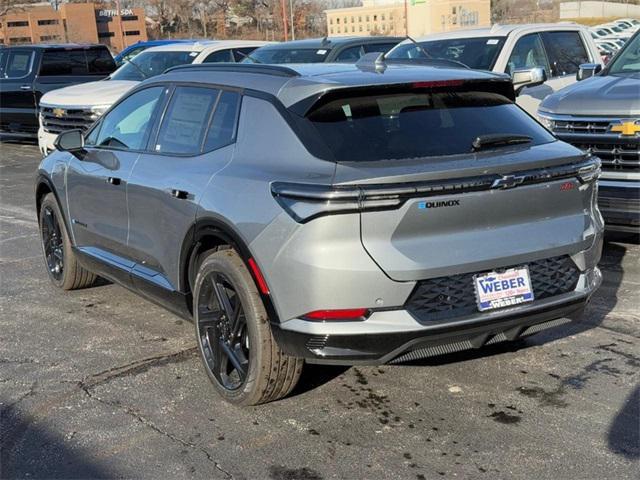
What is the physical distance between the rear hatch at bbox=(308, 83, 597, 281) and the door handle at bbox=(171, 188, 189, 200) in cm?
89

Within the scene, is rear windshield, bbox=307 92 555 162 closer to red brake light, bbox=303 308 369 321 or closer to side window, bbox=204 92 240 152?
side window, bbox=204 92 240 152

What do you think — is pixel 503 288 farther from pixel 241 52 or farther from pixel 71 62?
pixel 71 62

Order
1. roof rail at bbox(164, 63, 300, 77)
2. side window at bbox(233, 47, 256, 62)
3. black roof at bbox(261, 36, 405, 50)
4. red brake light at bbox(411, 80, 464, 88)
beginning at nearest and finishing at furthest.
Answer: red brake light at bbox(411, 80, 464, 88), roof rail at bbox(164, 63, 300, 77), black roof at bbox(261, 36, 405, 50), side window at bbox(233, 47, 256, 62)

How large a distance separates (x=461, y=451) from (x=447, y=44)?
7568 mm

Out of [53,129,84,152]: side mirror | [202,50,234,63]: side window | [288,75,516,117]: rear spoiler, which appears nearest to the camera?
[288,75,516,117]: rear spoiler

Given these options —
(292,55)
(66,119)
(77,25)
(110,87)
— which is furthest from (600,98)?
(77,25)

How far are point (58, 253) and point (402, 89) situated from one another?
3625 millimetres

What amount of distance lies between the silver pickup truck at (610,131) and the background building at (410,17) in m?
61.5

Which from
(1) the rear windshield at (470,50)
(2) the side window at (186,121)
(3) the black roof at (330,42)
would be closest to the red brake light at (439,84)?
(2) the side window at (186,121)

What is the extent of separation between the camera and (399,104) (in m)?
4.20

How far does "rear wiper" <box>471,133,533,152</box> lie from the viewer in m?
4.11

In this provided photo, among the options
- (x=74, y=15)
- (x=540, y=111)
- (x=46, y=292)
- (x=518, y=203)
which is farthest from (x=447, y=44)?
(x=74, y=15)

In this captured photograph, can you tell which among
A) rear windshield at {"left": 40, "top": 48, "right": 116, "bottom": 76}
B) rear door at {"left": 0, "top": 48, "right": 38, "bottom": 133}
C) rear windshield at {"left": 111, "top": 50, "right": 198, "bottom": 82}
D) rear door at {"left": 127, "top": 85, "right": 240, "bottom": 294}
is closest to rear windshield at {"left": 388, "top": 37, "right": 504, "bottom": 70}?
rear windshield at {"left": 111, "top": 50, "right": 198, "bottom": 82}

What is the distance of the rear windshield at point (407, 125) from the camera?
3955 millimetres
